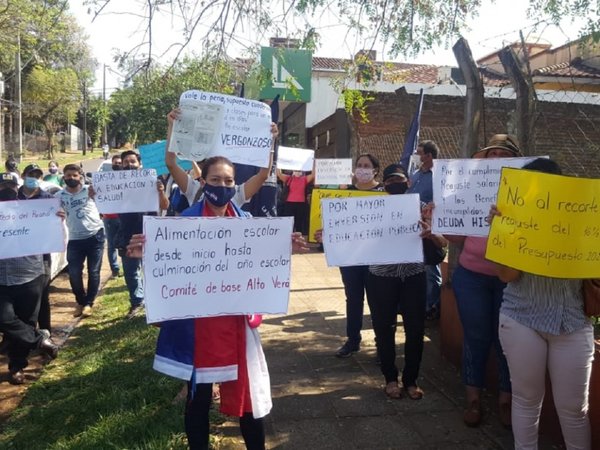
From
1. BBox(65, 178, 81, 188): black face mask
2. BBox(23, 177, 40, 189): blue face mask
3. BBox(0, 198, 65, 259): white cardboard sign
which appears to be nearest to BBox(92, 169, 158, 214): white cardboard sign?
BBox(0, 198, 65, 259): white cardboard sign

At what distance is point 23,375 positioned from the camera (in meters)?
5.14

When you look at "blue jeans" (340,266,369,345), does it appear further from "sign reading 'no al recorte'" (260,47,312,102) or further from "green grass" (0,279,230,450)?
"sign reading 'no al recorte'" (260,47,312,102)

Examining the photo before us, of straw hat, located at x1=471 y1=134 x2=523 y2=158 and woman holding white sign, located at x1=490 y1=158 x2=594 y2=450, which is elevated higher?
straw hat, located at x1=471 y1=134 x2=523 y2=158

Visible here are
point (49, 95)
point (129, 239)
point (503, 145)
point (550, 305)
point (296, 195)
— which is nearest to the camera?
point (550, 305)

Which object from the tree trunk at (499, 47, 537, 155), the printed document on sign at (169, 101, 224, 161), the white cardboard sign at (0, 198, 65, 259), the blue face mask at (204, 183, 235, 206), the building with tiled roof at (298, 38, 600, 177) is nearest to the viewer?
the blue face mask at (204, 183, 235, 206)

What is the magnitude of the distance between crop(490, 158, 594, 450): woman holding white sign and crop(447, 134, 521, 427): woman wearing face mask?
698 millimetres

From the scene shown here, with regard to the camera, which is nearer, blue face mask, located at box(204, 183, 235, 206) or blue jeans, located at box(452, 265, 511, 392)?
blue face mask, located at box(204, 183, 235, 206)

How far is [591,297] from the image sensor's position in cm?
287

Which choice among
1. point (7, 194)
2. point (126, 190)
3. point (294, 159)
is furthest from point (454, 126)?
point (7, 194)

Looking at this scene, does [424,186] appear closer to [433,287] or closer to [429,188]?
[429,188]

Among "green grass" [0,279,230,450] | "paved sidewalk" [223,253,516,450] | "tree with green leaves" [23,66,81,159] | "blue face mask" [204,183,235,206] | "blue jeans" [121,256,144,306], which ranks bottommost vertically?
"green grass" [0,279,230,450]

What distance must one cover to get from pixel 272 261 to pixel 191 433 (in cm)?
102

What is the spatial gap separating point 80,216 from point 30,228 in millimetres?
2120

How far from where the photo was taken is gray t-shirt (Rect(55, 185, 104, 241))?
6.88m
